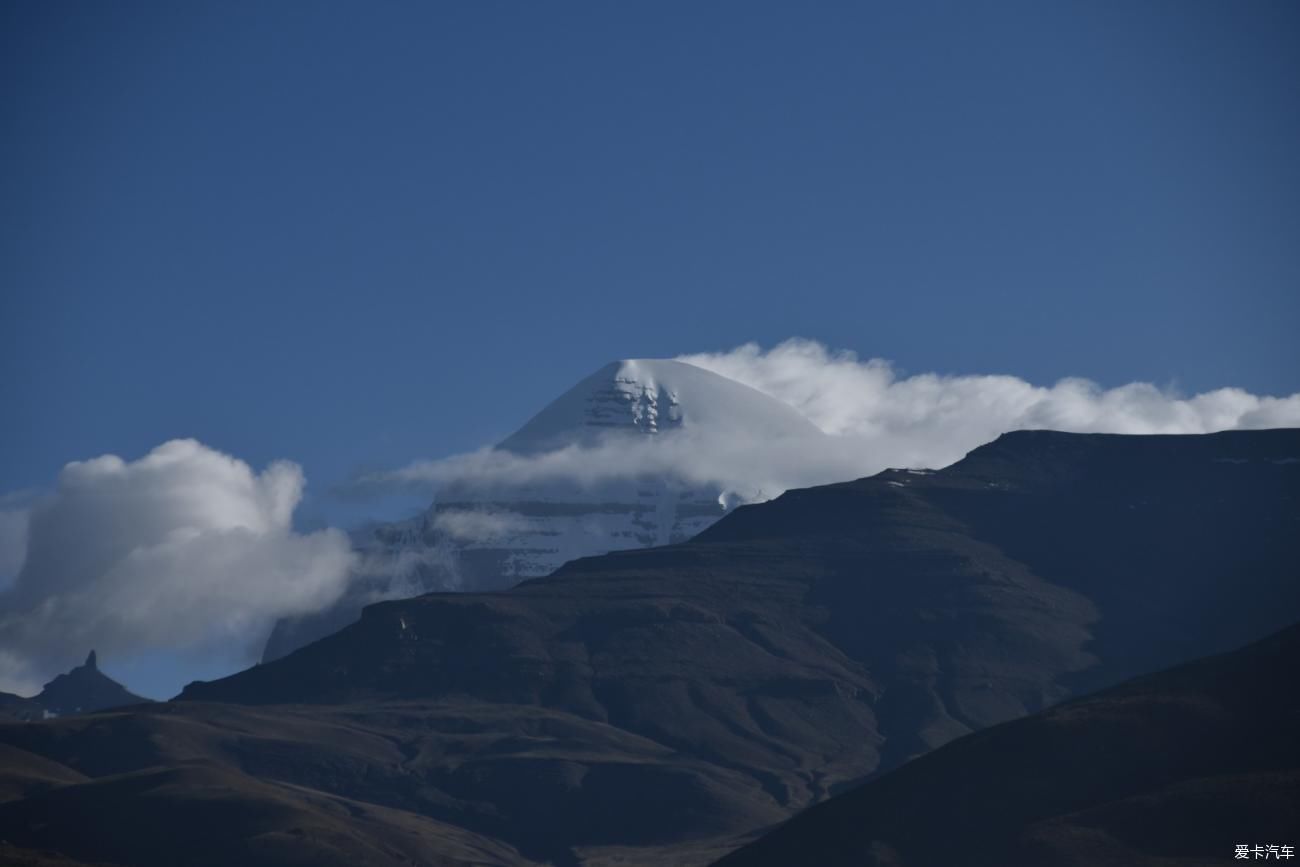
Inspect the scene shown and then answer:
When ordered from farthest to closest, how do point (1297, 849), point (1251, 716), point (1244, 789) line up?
point (1251, 716) → point (1244, 789) → point (1297, 849)

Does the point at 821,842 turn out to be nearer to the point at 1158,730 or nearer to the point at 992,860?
the point at 992,860

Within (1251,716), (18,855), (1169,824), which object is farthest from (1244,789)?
(18,855)

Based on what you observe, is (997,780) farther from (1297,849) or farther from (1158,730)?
(1297,849)

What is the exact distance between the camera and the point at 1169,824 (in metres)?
177

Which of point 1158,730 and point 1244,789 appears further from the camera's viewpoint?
point 1158,730

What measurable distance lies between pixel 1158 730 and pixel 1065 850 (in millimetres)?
25203

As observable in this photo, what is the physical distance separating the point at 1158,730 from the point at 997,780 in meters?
16.0

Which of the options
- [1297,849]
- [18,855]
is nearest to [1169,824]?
[1297,849]

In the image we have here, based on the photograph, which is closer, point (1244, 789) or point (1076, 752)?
point (1244, 789)

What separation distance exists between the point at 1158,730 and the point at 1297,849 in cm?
3796

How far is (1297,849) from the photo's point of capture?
160 m

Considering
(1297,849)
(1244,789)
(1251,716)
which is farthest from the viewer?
(1251,716)

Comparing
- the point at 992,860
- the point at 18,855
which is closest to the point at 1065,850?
the point at 992,860

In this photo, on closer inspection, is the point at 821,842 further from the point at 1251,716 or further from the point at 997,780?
the point at 1251,716
